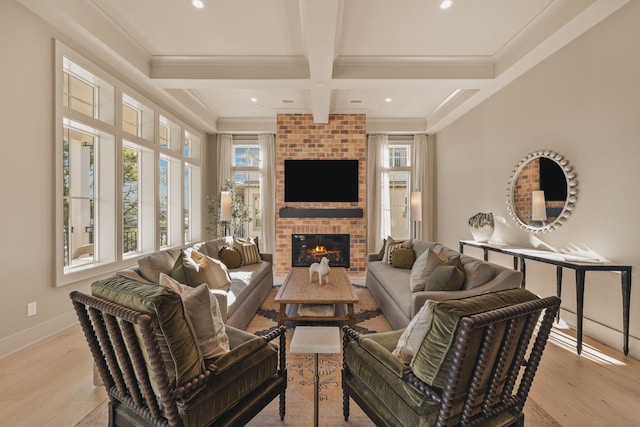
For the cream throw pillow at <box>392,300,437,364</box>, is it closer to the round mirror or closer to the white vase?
the round mirror

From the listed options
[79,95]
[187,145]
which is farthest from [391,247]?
[187,145]

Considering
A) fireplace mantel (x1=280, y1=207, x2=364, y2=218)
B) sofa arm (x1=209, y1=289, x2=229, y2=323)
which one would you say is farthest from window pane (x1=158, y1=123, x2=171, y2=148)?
sofa arm (x1=209, y1=289, x2=229, y2=323)

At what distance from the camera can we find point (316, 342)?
147 centimetres

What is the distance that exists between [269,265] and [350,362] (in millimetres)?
2848

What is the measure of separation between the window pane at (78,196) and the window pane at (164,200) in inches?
62.0

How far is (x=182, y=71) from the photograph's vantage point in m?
3.92

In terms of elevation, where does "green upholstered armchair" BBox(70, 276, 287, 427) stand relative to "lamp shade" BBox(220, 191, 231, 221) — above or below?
below

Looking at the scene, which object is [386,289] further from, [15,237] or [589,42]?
[15,237]

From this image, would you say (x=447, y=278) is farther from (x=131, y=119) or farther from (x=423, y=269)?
(x=131, y=119)

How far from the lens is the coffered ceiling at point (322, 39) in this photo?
9.33 ft

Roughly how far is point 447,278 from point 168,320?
2.13 meters

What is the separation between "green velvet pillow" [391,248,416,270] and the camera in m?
3.95

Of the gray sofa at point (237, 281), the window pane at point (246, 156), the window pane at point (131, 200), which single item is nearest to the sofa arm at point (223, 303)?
the gray sofa at point (237, 281)

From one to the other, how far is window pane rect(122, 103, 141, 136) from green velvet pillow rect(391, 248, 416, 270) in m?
4.05
